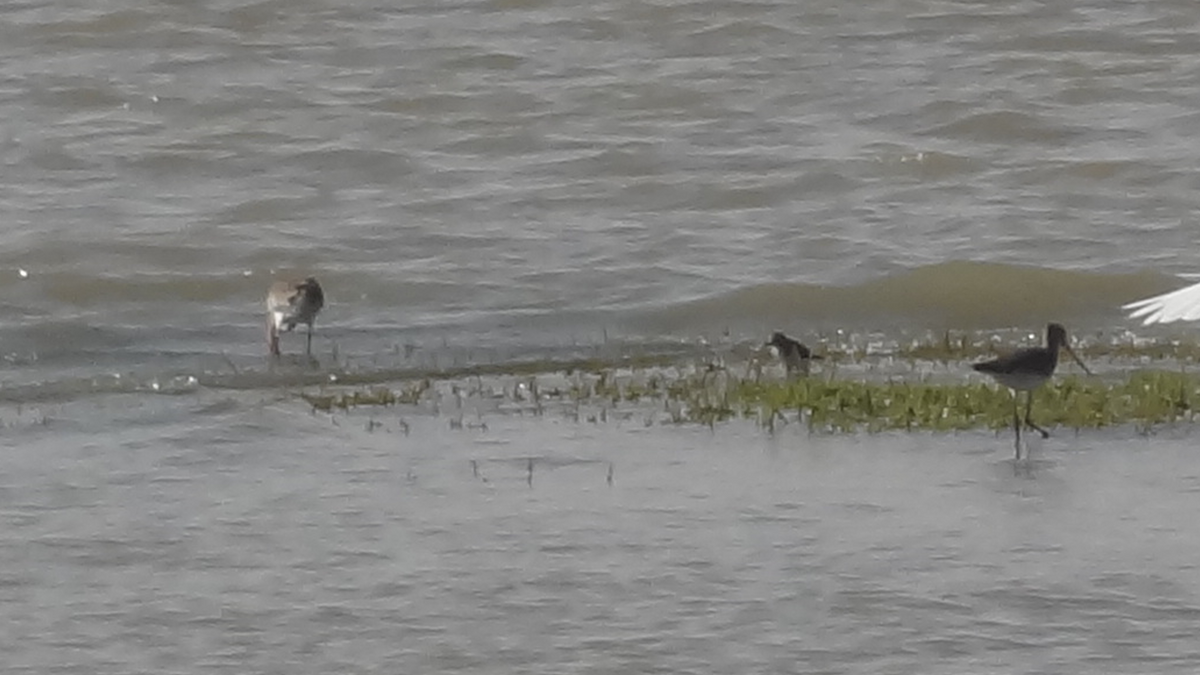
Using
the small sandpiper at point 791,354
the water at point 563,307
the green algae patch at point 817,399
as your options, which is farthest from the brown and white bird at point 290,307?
the small sandpiper at point 791,354

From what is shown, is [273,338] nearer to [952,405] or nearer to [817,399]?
[817,399]

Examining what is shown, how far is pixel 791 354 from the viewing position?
1249cm

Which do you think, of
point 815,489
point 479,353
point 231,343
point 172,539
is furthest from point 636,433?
point 231,343

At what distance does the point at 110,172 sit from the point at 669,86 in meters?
4.17

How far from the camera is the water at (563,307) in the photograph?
8203 mm

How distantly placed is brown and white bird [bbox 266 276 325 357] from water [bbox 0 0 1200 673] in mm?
323

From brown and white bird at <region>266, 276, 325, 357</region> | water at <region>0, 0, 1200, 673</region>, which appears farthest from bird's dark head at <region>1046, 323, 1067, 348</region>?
brown and white bird at <region>266, 276, 325, 357</region>

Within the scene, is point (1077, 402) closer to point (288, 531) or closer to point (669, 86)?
point (288, 531)

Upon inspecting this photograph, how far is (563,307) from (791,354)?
3.25 meters

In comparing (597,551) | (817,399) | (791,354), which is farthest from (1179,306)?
(791,354)

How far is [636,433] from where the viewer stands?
1082 cm

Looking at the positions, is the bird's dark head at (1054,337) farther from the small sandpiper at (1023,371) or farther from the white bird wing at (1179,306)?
the white bird wing at (1179,306)

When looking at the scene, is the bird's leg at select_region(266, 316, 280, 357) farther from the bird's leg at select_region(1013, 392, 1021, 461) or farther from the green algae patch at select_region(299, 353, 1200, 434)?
the bird's leg at select_region(1013, 392, 1021, 461)

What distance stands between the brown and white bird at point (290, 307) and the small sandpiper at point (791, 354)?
2657 mm
